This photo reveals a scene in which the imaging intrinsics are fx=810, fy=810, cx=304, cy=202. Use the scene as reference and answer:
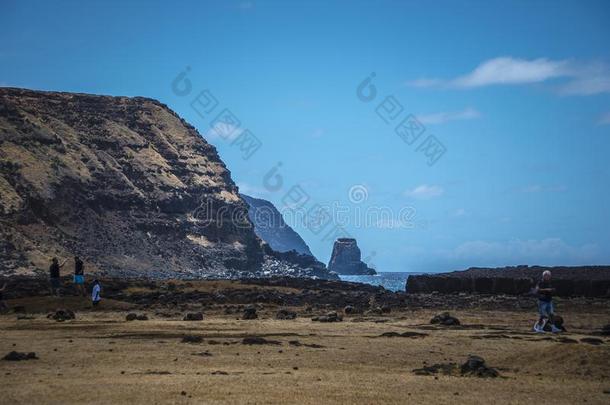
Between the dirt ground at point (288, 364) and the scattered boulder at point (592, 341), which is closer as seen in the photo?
the dirt ground at point (288, 364)

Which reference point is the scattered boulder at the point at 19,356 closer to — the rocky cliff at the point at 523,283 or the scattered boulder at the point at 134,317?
the scattered boulder at the point at 134,317

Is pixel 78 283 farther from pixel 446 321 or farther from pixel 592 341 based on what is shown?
pixel 592 341

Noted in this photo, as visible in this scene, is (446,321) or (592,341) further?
(446,321)

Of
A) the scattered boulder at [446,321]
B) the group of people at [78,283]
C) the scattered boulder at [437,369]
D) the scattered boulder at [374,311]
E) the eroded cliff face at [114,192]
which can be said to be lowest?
the scattered boulder at [437,369]

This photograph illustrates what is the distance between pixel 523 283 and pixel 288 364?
36.9 metres

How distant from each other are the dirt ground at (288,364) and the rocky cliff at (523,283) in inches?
696

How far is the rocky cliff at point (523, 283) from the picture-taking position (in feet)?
160

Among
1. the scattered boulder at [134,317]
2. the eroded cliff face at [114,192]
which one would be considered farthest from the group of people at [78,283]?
the eroded cliff face at [114,192]

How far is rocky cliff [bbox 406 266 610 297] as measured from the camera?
48.9 meters

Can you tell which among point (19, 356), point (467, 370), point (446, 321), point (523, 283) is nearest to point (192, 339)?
point (19, 356)

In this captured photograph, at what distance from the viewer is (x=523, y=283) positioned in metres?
53.5

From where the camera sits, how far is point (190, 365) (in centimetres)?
1906

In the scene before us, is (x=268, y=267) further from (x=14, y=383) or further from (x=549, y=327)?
(x=14, y=383)

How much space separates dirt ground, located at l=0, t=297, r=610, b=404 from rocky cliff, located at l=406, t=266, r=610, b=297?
58.0ft
